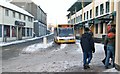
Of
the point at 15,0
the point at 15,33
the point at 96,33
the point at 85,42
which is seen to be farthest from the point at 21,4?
the point at 85,42

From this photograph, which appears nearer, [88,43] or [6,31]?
[88,43]

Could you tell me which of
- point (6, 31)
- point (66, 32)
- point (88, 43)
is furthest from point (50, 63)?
point (6, 31)

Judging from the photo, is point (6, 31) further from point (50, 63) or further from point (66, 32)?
point (50, 63)

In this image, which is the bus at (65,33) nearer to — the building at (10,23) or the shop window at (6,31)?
the building at (10,23)

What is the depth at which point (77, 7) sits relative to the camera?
6481cm

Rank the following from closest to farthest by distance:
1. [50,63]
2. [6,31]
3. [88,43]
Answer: [88,43], [50,63], [6,31]

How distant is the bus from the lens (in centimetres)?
3052

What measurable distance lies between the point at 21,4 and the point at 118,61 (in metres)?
75.9

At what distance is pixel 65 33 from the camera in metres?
30.8

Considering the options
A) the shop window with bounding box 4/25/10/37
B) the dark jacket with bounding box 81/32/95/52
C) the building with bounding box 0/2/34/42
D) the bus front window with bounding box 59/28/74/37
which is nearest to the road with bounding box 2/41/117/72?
the dark jacket with bounding box 81/32/95/52

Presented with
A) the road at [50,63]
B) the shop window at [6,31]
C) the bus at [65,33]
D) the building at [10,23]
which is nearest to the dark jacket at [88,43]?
the road at [50,63]

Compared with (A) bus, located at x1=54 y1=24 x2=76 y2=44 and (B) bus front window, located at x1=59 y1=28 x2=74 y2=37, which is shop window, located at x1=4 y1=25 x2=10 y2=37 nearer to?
(A) bus, located at x1=54 y1=24 x2=76 y2=44

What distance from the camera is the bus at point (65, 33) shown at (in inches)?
1201

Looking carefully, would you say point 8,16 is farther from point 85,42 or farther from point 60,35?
point 85,42
